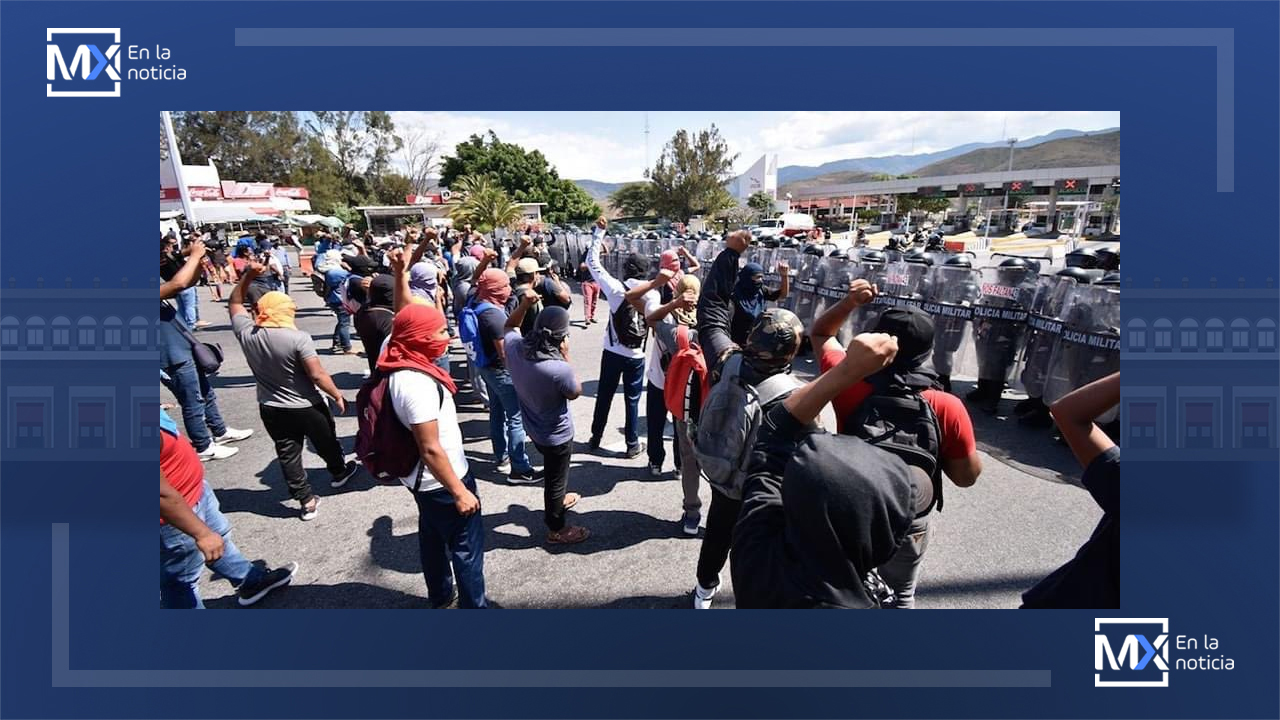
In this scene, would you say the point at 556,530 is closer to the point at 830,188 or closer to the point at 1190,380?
the point at 1190,380

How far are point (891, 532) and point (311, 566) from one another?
10.9 feet

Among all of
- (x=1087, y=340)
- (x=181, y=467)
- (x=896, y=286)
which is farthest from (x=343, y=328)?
(x=1087, y=340)

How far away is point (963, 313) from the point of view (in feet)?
18.8

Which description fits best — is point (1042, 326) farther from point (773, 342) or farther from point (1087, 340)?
point (773, 342)

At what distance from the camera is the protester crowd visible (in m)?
1.43

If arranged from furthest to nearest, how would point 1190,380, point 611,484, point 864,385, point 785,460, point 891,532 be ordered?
point 611,484 → point 1190,380 → point 864,385 → point 785,460 → point 891,532

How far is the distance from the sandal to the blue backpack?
1.44m

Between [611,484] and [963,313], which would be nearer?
[611,484]

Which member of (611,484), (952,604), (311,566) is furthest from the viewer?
(611,484)

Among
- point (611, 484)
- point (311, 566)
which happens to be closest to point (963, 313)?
point (611, 484)

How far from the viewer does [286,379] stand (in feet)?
11.5

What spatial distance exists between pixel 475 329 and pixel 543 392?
163 cm

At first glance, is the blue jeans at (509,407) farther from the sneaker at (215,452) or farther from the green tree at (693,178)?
the green tree at (693,178)

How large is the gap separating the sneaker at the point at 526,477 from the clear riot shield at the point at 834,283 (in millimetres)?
4658
